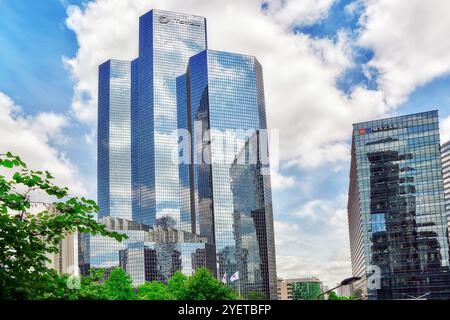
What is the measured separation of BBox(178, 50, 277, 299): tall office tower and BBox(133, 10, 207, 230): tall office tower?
1132cm

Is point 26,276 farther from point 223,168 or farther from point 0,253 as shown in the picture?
point 223,168

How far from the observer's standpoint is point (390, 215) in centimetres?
7900

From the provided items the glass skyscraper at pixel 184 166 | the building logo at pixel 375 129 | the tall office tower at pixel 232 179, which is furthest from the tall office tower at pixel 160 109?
the building logo at pixel 375 129

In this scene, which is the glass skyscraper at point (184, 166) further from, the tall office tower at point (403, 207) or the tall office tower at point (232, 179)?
the tall office tower at point (403, 207)

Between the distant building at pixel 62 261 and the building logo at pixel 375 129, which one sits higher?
the building logo at pixel 375 129

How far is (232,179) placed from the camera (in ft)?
423

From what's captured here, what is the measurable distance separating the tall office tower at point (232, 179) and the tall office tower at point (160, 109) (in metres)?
11.3

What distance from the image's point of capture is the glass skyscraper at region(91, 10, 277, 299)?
116688 mm

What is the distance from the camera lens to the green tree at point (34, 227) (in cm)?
430

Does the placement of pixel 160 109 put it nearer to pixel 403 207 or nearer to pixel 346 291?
pixel 346 291

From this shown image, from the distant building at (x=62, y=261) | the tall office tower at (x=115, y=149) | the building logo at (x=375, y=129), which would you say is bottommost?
the distant building at (x=62, y=261)

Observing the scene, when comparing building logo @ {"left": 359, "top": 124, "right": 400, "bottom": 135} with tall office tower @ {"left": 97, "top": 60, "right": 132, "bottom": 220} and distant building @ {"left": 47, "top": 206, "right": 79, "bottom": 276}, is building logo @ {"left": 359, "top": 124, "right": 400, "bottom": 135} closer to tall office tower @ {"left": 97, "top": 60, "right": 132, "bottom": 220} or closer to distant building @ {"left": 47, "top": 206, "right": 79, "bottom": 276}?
tall office tower @ {"left": 97, "top": 60, "right": 132, "bottom": 220}

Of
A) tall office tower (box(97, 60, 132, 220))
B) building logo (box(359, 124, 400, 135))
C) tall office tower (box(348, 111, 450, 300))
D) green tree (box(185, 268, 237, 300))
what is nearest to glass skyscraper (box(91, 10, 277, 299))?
tall office tower (box(97, 60, 132, 220))
